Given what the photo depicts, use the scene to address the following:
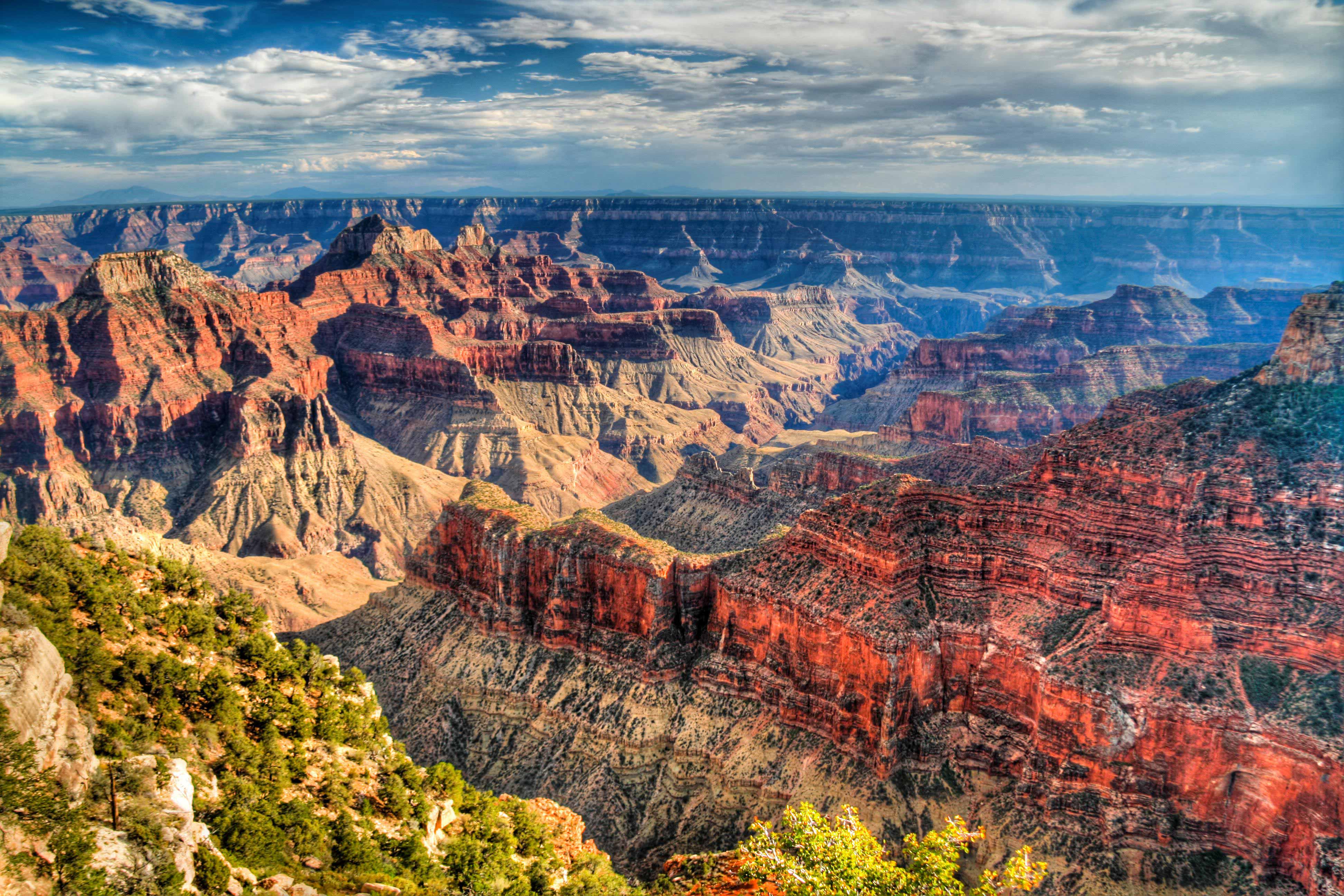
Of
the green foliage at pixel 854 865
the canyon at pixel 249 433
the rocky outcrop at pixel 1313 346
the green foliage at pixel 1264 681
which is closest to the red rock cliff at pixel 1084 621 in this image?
the green foliage at pixel 1264 681

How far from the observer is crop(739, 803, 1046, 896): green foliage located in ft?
93.4

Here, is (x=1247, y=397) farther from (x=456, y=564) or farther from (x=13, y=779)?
(x=13, y=779)

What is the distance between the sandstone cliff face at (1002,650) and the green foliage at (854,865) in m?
19.5

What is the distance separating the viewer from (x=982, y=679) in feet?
176

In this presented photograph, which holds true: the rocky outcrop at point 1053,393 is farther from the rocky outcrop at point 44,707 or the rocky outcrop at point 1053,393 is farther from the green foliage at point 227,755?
the rocky outcrop at point 44,707

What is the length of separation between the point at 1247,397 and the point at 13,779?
68405 millimetres

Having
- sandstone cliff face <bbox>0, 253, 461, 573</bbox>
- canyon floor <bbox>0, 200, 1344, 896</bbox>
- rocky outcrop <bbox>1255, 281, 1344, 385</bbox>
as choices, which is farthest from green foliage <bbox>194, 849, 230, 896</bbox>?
sandstone cliff face <bbox>0, 253, 461, 573</bbox>

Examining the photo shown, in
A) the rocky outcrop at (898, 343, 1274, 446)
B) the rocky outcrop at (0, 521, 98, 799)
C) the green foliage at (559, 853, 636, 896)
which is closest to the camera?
the rocky outcrop at (0, 521, 98, 799)

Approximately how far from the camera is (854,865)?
29.0 metres

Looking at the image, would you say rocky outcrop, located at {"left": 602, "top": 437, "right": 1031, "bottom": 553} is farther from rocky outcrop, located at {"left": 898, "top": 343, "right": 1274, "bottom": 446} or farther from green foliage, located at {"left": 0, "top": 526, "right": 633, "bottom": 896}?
green foliage, located at {"left": 0, "top": 526, "right": 633, "bottom": 896}

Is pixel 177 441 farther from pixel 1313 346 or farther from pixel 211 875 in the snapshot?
pixel 1313 346

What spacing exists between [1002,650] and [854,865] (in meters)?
27.1

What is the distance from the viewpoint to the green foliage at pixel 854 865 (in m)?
28.5

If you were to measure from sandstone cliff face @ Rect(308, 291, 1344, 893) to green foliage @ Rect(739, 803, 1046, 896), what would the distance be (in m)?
19.5
